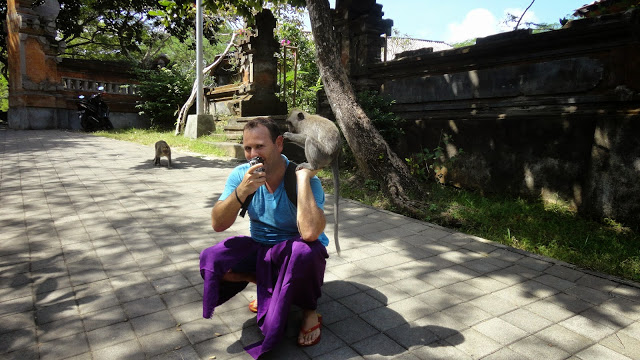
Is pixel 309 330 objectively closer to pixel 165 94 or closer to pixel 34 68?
pixel 165 94

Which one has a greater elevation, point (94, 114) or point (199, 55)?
point (199, 55)

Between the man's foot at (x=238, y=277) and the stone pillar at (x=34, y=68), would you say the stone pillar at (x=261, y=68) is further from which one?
the man's foot at (x=238, y=277)

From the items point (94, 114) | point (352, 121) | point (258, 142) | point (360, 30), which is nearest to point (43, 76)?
point (94, 114)

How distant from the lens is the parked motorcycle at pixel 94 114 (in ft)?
50.4

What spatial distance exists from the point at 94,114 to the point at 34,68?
2978 mm

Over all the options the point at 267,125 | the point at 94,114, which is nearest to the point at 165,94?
the point at 94,114

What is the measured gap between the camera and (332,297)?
10.1 feet

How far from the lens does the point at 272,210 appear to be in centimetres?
255

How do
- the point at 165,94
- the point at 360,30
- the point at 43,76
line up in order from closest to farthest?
the point at 360,30 → the point at 43,76 → the point at 165,94

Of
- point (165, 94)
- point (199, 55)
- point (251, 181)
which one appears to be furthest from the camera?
point (165, 94)

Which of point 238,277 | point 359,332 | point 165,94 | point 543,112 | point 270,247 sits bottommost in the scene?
point 359,332

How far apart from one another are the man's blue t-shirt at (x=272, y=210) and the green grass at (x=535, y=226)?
274 cm

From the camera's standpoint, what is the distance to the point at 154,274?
341 cm

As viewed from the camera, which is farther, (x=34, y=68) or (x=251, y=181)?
(x=34, y=68)
